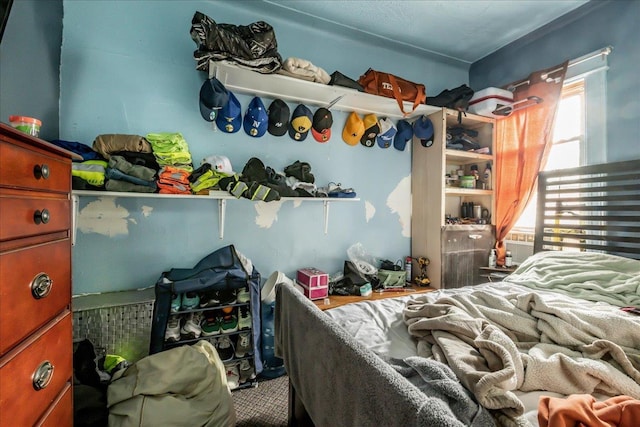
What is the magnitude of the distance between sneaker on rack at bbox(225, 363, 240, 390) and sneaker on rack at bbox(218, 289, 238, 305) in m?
0.44

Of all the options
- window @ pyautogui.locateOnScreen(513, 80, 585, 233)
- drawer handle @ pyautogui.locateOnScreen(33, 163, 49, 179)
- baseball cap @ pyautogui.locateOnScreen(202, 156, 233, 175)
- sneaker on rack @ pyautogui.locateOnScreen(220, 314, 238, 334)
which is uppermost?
window @ pyautogui.locateOnScreen(513, 80, 585, 233)

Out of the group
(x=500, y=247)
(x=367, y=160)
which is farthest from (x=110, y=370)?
(x=500, y=247)

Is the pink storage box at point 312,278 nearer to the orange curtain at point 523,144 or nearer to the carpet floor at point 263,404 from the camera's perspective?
the carpet floor at point 263,404

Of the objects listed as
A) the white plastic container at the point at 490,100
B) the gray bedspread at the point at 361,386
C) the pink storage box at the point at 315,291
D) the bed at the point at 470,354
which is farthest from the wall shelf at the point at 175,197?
the white plastic container at the point at 490,100

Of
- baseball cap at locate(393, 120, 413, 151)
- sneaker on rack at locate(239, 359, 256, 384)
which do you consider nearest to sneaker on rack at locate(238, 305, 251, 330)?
sneaker on rack at locate(239, 359, 256, 384)

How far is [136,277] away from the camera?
6.26 ft

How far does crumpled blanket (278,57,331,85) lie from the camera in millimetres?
1906

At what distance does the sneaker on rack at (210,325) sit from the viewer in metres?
1.78

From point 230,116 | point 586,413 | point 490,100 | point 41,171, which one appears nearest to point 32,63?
point 230,116

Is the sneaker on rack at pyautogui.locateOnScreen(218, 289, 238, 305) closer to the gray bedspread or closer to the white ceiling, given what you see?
the gray bedspread

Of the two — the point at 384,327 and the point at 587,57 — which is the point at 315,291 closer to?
the point at 384,327

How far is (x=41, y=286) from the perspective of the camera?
0.73m

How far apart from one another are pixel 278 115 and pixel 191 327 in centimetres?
164

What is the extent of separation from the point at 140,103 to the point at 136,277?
1.23m
